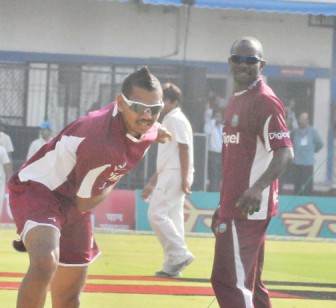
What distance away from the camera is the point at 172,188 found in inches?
494

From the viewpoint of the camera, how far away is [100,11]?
24.3 metres

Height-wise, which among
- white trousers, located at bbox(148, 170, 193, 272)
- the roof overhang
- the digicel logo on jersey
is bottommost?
white trousers, located at bbox(148, 170, 193, 272)

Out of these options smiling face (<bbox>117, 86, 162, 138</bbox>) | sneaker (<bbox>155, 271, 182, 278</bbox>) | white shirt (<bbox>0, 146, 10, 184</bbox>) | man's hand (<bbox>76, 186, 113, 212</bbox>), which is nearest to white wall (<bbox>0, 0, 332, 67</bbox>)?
white shirt (<bbox>0, 146, 10, 184</bbox>)

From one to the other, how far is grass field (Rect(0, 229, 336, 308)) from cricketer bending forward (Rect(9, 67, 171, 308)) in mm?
2525

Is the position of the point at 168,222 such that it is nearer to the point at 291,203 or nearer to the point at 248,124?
the point at 248,124

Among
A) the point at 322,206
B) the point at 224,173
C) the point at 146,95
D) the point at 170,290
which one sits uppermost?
the point at 146,95

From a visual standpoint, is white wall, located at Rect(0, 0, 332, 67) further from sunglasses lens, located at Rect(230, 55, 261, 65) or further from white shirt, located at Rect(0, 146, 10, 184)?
sunglasses lens, located at Rect(230, 55, 261, 65)

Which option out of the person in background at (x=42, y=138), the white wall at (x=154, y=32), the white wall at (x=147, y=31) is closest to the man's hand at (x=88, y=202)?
the person in background at (x=42, y=138)

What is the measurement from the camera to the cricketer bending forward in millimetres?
6832

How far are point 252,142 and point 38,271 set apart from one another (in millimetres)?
1681

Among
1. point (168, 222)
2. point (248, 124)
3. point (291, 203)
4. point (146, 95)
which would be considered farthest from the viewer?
point (291, 203)

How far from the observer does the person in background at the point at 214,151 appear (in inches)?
845

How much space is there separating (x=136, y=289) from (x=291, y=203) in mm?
7813

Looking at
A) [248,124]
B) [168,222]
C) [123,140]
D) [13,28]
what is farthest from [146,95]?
[13,28]
